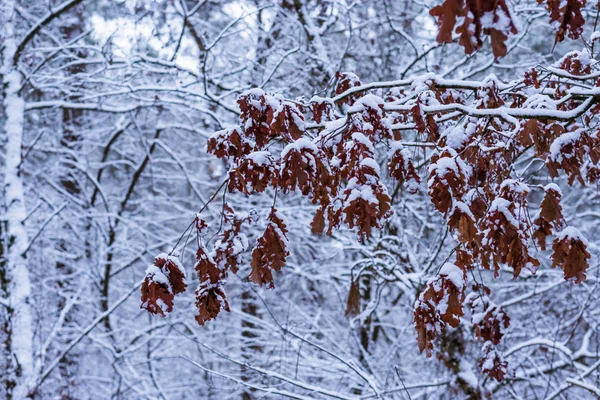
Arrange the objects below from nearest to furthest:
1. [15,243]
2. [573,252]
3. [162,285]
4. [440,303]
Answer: [573,252] → [440,303] → [162,285] → [15,243]

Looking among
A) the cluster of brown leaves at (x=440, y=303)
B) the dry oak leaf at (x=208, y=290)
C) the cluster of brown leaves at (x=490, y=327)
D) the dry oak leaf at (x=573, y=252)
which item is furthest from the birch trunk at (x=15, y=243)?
the dry oak leaf at (x=573, y=252)

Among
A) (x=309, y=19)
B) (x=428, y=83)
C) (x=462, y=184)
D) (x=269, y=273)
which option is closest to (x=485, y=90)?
(x=428, y=83)

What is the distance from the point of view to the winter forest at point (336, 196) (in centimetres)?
223

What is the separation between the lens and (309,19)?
7.02 metres

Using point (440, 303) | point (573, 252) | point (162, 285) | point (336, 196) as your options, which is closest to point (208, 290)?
point (162, 285)

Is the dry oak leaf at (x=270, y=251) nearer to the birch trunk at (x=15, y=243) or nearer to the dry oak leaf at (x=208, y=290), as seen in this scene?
the dry oak leaf at (x=208, y=290)

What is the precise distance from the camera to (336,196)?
252 cm

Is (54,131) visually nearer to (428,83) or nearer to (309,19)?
(309,19)

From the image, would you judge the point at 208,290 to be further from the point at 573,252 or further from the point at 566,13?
the point at 566,13

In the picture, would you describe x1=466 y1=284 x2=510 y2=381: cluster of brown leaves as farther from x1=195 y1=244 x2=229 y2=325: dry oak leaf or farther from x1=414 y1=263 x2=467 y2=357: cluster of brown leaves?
x1=195 y1=244 x2=229 y2=325: dry oak leaf

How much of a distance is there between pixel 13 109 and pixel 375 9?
4.87 metres

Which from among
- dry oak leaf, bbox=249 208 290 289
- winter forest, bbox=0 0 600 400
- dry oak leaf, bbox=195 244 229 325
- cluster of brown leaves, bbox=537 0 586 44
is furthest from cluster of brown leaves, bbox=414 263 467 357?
cluster of brown leaves, bbox=537 0 586 44

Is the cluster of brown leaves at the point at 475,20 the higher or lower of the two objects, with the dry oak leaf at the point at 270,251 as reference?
higher

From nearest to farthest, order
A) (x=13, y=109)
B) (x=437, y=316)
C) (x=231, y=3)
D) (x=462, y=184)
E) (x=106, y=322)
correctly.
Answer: (x=462, y=184), (x=437, y=316), (x=13, y=109), (x=231, y=3), (x=106, y=322)
